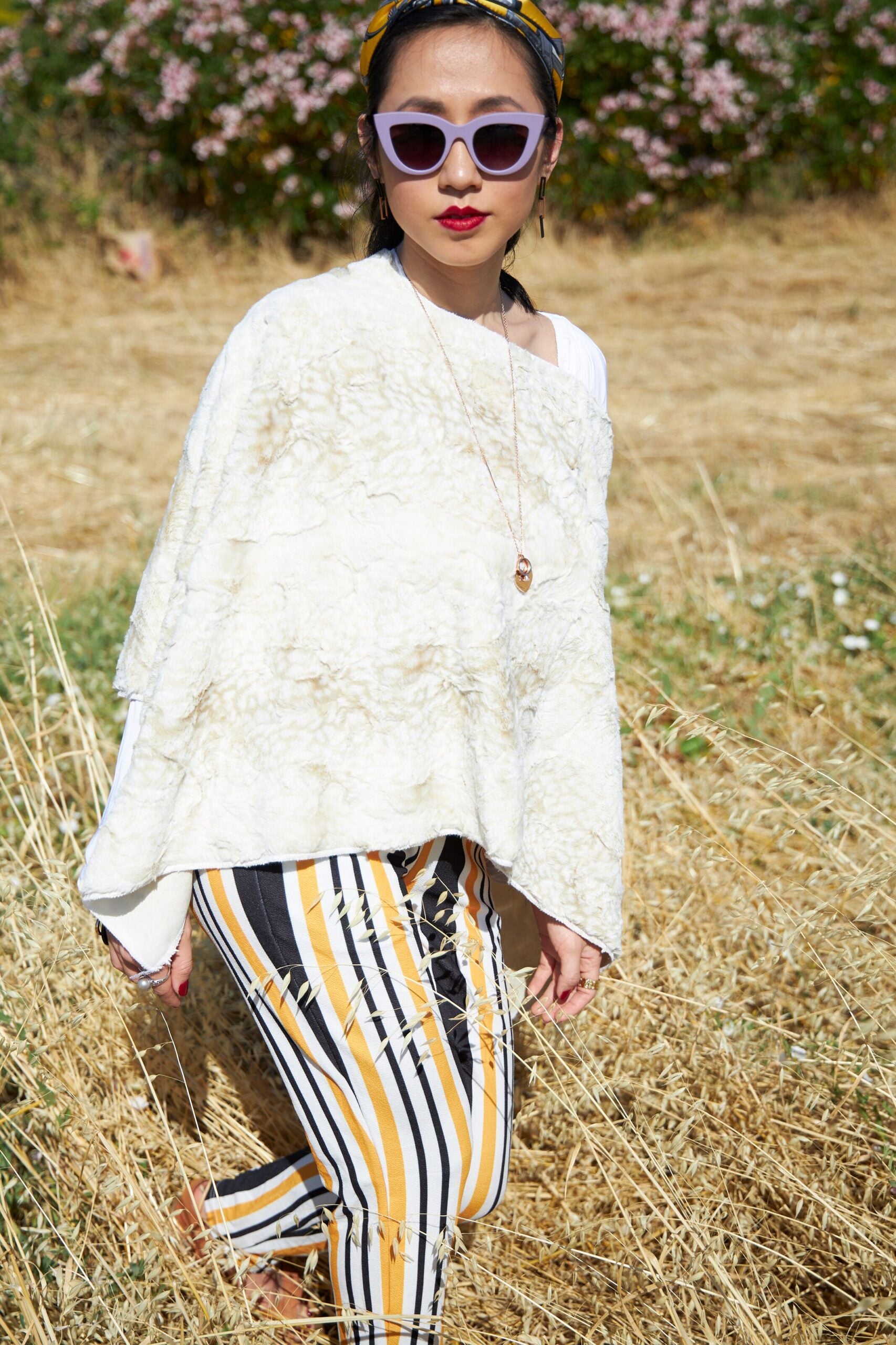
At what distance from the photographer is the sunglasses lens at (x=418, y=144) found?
5.14 ft

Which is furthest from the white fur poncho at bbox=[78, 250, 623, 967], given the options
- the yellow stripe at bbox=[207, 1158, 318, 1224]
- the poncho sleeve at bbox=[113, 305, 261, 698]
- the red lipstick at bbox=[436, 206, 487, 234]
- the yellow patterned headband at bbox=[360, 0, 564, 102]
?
the yellow stripe at bbox=[207, 1158, 318, 1224]

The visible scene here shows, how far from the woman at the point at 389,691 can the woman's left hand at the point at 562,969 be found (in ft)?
0.16

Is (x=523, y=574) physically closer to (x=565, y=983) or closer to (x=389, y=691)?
(x=389, y=691)

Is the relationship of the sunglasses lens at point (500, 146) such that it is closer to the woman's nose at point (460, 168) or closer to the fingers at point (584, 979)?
the woman's nose at point (460, 168)

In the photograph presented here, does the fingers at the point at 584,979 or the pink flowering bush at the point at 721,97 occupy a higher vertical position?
the pink flowering bush at the point at 721,97

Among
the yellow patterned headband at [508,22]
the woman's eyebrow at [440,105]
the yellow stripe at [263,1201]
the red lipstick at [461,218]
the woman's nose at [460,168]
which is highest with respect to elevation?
the yellow patterned headband at [508,22]

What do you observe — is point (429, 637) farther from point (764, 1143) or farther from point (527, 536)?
point (764, 1143)

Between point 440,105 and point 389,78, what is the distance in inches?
4.1

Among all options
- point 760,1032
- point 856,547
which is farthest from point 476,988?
point 856,547

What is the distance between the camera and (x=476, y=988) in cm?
161

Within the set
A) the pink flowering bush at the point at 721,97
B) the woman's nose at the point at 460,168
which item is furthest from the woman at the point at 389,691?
the pink flowering bush at the point at 721,97

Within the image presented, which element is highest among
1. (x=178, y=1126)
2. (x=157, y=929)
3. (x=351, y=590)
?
(x=351, y=590)

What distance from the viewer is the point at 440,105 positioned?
5.17 feet

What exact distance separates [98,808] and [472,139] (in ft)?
5.65
